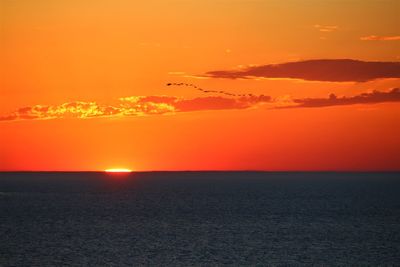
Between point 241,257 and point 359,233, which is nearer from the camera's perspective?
point 241,257

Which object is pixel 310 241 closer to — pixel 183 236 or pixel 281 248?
pixel 281 248

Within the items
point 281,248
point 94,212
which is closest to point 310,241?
point 281,248

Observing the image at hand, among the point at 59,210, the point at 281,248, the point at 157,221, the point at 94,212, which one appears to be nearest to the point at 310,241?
the point at 281,248

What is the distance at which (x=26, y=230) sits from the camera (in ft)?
407

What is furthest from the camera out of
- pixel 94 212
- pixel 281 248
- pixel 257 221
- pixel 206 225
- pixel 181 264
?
pixel 94 212

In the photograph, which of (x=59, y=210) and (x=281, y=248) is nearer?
(x=281, y=248)

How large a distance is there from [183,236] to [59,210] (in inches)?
2704

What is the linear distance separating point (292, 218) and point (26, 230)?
55.3 m

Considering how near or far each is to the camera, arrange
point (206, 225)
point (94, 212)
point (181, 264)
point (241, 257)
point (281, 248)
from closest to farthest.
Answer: point (181, 264) < point (241, 257) < point (281, 248) < point (206, 225) < point (94, 212)

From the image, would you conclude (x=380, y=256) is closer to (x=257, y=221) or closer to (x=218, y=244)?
(x=218, y=244)

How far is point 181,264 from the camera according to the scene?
83.5 m

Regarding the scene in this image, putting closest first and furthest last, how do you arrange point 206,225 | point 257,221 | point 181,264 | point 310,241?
point 181,264 → point 310,241 → point 206,225 → point 257,221

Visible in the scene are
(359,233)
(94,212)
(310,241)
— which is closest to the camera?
(310,241)

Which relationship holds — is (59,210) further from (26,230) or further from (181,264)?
(181,264)
